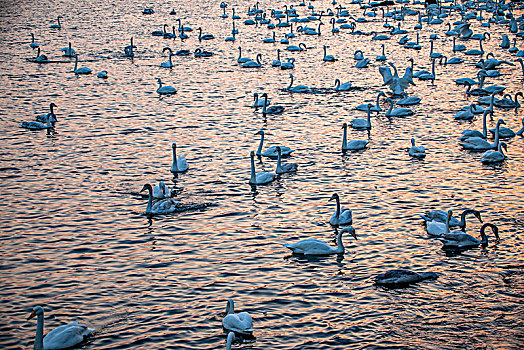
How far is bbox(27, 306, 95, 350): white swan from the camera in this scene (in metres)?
12.8

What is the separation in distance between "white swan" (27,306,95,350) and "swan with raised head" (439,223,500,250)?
9442 millimetres

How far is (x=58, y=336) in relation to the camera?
507 inches

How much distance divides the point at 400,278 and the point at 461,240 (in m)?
2.80

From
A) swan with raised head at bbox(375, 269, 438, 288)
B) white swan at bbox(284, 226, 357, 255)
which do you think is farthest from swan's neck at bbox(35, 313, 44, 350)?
swan with raised head at bbox(375, 269, 438, 288)

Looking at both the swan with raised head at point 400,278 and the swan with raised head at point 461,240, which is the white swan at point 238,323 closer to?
the swan with raised head at point 400,278

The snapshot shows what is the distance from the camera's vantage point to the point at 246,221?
19469 mm

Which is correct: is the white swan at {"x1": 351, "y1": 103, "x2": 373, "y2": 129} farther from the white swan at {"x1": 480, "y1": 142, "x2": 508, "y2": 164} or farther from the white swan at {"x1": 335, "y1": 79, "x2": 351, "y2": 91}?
the white swan at {"x1": 335, "y1": 79, "x2": 351, "y2": 91}

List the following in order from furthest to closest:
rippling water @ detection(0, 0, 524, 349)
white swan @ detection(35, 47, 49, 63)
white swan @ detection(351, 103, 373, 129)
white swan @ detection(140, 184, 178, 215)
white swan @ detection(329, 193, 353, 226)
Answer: white swan @ detection(35, 47, 49, 63) < white swan @ detection(351, 103, 373, 129) < white swan @ detection(140, 184, 178, 215) < white swan @ detection(329, 193, 353, 226) < rippling water @ detection(0, 0, 524, 349)

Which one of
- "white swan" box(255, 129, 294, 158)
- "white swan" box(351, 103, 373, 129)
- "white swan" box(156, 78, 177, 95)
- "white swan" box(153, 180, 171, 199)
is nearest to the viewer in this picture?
"white swan" box(153, 180, 171, 199)

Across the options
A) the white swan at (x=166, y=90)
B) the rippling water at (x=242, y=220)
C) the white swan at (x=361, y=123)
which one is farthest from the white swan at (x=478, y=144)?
the white swan at (x=166, y=90)

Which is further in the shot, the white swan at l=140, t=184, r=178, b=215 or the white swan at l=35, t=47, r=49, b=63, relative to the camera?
the white swan at l=35, t=47, r=49, b=63

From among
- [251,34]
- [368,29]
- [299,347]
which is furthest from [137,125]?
[368,29]

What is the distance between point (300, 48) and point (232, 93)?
14.8 m

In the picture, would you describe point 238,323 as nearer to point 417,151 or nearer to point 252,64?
point 417,151
